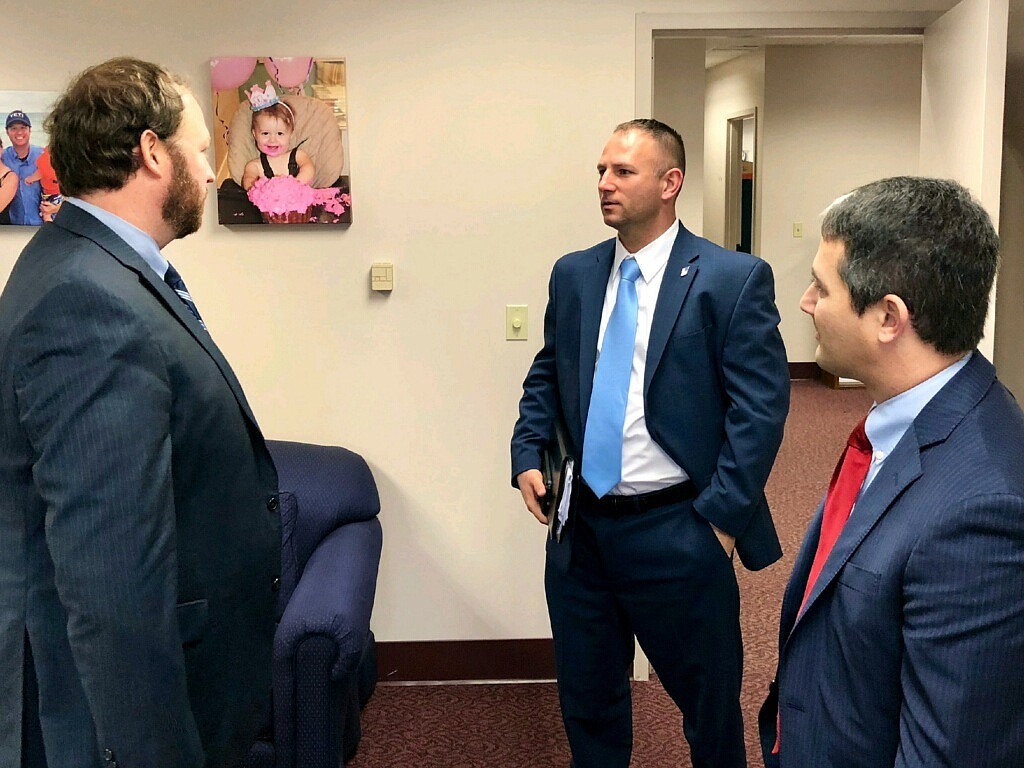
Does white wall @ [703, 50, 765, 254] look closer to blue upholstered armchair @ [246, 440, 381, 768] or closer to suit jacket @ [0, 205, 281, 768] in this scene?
blue upholstered armchair @ [246, 440, 381, 768]

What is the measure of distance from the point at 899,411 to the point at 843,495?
0.16 m

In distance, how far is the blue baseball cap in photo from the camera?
2828mm

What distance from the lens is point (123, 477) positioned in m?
1.22

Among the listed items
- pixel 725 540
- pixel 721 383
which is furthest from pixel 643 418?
pixel 725 540

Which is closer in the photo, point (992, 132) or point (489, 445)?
point (992, 132)

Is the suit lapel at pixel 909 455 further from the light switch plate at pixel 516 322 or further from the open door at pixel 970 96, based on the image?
the light switch plate at pixel 516 322

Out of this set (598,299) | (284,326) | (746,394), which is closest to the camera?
(746,394)

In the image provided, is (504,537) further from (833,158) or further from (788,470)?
(833,158)

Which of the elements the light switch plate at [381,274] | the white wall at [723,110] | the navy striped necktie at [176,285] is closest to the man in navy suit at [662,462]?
the light switch plate at [381,274]

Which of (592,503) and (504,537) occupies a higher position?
(592,503)

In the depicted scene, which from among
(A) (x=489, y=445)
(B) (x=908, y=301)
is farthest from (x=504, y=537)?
(B) (x=908, y=301)

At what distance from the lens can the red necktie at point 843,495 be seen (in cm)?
121

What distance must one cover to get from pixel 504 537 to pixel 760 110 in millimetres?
6148

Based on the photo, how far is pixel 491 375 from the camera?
9.88 feet
